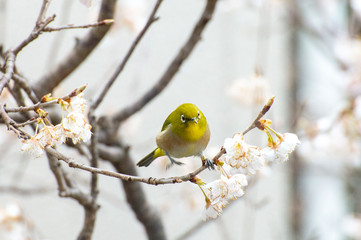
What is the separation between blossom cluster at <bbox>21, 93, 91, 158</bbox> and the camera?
53 centimetres

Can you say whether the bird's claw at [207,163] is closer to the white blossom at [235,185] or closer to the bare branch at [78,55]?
the white blossom at [235,185]

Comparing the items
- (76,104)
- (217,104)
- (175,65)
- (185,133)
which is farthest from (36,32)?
(217,104)

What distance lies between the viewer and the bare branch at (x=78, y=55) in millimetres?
969

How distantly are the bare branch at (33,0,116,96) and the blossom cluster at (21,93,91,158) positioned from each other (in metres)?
0.44

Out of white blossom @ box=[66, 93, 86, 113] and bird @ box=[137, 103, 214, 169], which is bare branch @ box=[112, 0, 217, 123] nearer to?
bird @ box=[137, 103, 214, 169]

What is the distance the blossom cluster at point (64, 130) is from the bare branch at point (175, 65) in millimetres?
547

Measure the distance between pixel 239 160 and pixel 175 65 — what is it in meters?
0.57

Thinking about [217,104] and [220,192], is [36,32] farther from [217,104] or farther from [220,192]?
[217,104]

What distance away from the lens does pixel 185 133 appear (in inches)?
34.6

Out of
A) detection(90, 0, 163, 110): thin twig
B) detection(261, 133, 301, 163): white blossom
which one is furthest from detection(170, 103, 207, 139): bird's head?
detection(261, 133, 301, 163): white blossom

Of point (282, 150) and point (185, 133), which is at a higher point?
point (282, 150)

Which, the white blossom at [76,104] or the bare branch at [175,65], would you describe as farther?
the bare branch at [175,65]

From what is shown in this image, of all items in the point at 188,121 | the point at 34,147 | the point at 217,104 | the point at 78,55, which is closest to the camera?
the point at 34,147

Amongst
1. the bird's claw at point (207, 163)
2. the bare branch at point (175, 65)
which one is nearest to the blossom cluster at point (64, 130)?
the bird's claw at point (207, 163)
